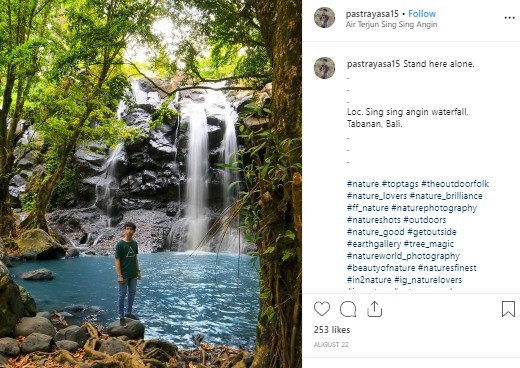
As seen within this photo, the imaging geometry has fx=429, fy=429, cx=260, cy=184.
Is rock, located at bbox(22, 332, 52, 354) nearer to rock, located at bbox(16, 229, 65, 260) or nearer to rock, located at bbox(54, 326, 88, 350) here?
rock, located at bbox(54, 326, 88, 350)

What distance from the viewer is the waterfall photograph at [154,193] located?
261cm

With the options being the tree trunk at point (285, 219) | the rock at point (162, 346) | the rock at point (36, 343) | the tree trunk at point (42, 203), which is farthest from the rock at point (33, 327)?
the tree trunk at point (42, 203)

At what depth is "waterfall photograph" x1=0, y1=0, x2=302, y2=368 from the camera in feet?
8.55

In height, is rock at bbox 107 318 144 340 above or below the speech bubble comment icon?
below

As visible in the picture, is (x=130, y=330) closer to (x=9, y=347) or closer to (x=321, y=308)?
(x=9, y=347)

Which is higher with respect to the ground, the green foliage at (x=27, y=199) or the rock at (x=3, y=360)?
the green foliage at (x=27, y=199)

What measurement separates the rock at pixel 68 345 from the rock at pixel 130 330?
2.46 feet

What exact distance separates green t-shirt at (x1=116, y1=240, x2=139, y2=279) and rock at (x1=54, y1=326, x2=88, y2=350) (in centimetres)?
100

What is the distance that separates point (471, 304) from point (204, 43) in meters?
7.94

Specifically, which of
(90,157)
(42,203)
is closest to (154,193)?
(90,157)

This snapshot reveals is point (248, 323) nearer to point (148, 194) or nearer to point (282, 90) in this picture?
point (282, 90)

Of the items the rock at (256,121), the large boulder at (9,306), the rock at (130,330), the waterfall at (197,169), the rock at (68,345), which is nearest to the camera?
the rock at (256,121)

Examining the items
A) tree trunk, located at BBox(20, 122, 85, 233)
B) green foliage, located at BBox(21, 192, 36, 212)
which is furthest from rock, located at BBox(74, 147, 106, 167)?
tree trunk, located at BBox(20, 122, 85, 233)

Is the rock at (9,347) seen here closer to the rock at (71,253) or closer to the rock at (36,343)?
the rock at (36,343)
